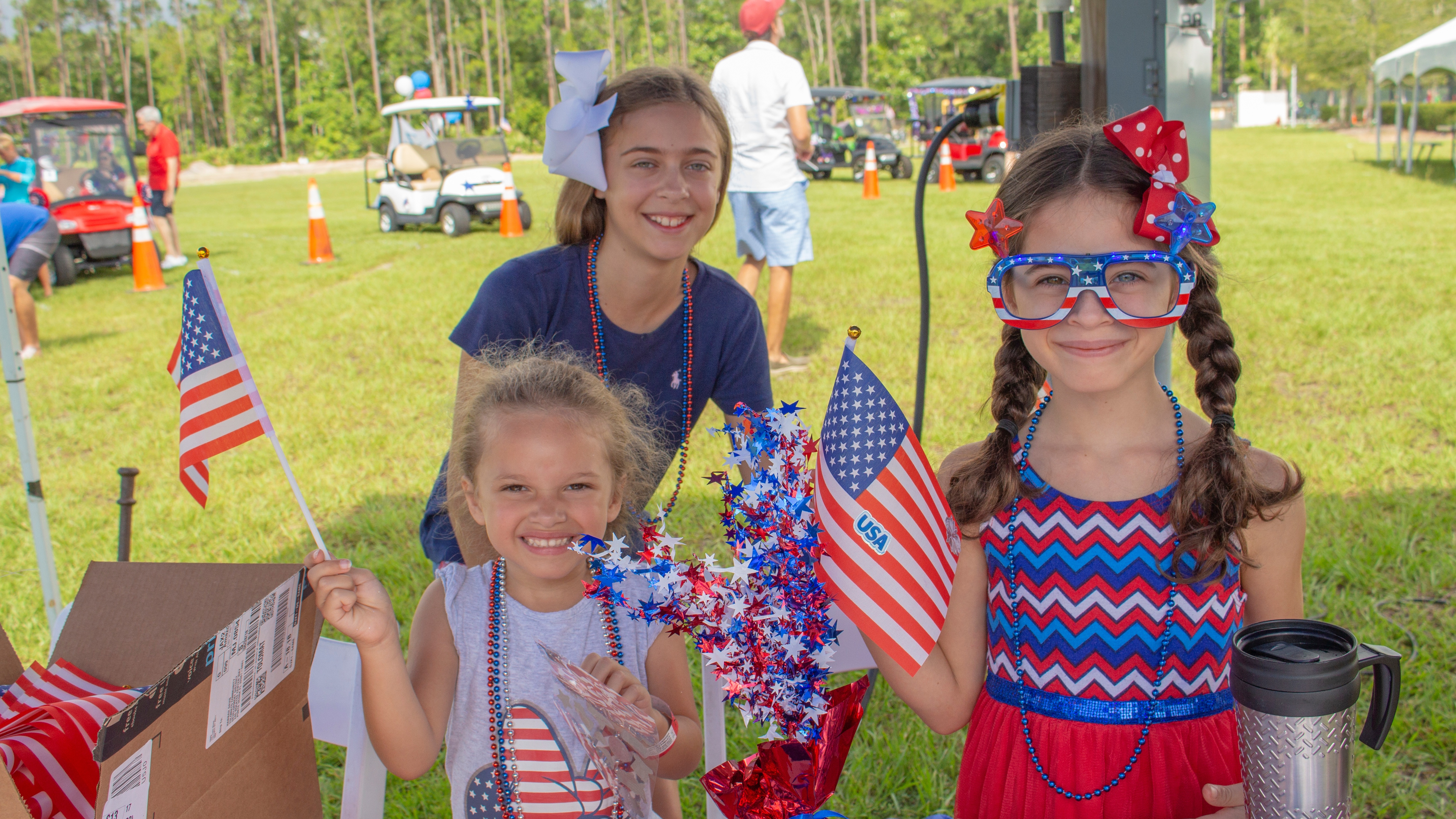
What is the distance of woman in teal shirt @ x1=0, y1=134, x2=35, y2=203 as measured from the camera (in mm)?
10469

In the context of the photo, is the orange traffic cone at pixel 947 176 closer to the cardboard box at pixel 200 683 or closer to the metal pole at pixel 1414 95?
the metal pole at pixel 1414 95

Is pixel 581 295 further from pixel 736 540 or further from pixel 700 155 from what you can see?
pixel 736 540

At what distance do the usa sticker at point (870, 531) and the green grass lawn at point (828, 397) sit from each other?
1.17m

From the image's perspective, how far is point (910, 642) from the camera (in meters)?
1.35

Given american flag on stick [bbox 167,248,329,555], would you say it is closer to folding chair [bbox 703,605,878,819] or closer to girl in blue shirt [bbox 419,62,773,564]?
girl in blue shirt [bbox 419,62,773,564]

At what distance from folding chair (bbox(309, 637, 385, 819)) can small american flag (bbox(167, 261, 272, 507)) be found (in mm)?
423

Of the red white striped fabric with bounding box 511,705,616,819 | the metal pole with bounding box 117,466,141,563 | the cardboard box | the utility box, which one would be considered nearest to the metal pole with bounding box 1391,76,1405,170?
the utility box

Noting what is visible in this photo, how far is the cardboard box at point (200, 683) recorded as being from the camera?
124 cm

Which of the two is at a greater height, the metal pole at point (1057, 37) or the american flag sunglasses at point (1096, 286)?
the metal pole at point (1057, 37)

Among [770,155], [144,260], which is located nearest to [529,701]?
[770,155]

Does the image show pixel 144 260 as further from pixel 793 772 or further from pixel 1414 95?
pixel 1414 95

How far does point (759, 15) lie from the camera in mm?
6531

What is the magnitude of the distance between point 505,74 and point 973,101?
243 feet

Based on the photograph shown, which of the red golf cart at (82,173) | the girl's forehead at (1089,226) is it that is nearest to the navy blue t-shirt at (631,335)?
the girl's forehead at (1089,226)
